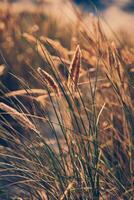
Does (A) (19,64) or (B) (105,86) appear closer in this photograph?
(B) (105,86)

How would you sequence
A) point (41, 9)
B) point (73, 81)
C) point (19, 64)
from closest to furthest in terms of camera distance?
point (73, 81) → point (19, 64) → point (41, 9)

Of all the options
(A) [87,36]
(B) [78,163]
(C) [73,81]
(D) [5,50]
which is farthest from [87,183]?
(D) [5,50]

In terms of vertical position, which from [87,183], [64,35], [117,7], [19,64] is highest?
[87,183]

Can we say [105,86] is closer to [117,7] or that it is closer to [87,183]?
[87,183]

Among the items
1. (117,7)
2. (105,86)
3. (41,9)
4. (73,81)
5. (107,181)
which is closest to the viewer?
(73,81)

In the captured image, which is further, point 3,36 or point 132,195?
point 3,36

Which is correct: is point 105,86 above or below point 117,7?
above

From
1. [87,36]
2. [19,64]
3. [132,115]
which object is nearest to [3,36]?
[19,64]

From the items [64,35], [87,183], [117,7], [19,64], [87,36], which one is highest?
[87,36]

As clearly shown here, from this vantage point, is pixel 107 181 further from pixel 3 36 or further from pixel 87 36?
pixel 3 36
